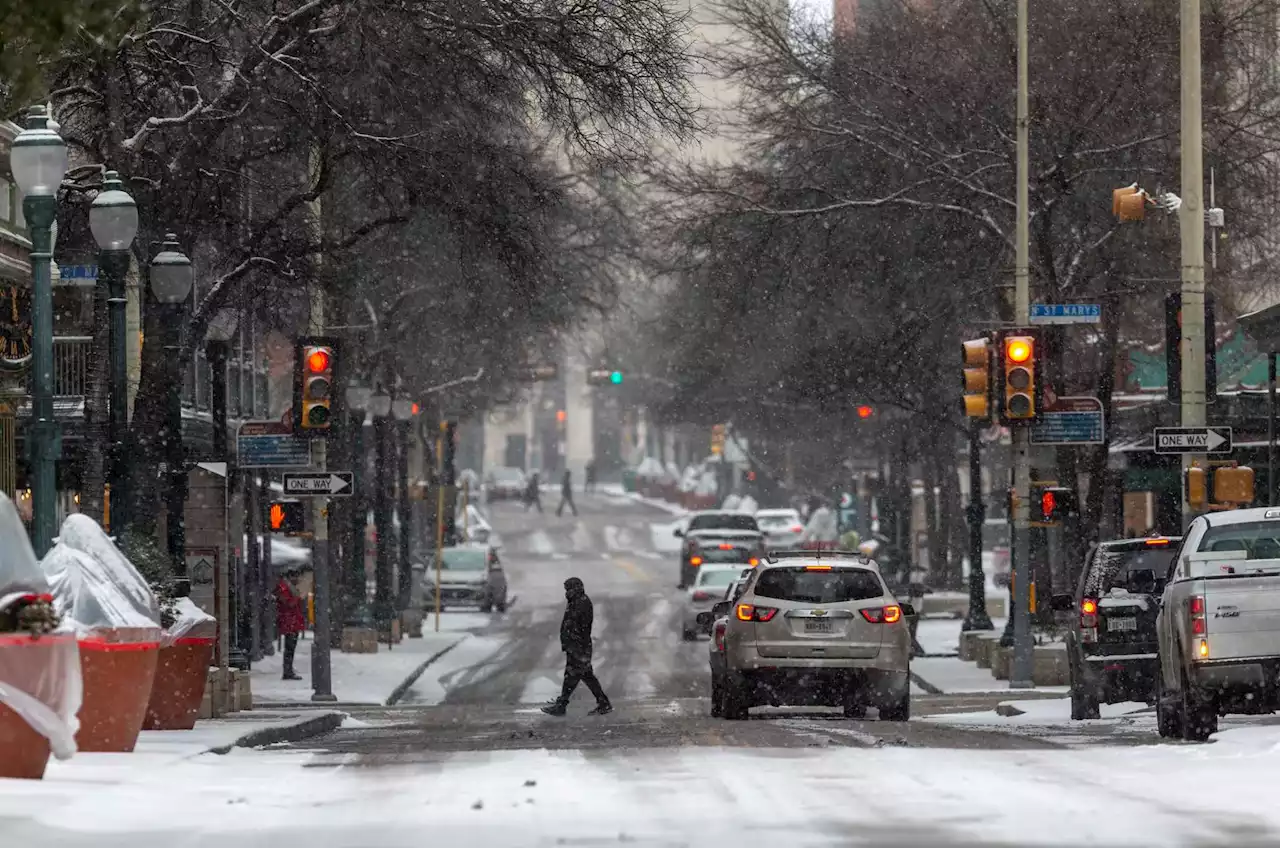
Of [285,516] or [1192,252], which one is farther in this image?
[285,516]

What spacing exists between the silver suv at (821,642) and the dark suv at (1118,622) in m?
1.77

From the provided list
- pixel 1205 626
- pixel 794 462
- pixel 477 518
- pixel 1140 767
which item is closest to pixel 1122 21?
pixel 1205 626

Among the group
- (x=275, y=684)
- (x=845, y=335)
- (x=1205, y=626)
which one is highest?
(x=845, y=335)

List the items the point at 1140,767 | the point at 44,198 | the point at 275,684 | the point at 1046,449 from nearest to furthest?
the point at 1140,767 < the point at 44,198 < the point at 275,684 < the point at 1046,449

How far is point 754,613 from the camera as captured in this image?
2375 centimetres

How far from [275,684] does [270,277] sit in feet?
23.8

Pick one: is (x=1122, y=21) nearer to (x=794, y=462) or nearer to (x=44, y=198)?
(x=44, y=198)

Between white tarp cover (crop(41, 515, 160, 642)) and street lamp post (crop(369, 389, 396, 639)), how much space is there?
26017 mm

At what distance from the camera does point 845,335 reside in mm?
42875

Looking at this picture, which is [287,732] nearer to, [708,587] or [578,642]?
[578,642]

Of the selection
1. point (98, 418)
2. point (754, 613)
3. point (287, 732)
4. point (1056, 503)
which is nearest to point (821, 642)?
→ point (754, 613)

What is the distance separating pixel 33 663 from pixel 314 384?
13.2 metres

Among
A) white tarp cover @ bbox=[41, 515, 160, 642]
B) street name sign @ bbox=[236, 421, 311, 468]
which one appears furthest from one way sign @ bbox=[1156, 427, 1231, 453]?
white tarp cover @ bbox=[41, 515, 160, 642]

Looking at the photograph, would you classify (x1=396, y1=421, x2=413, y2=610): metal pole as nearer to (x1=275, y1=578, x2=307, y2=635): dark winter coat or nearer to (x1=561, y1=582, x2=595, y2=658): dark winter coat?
(x1=275, y1=578, x2=307, y2=635): dark winter coat
